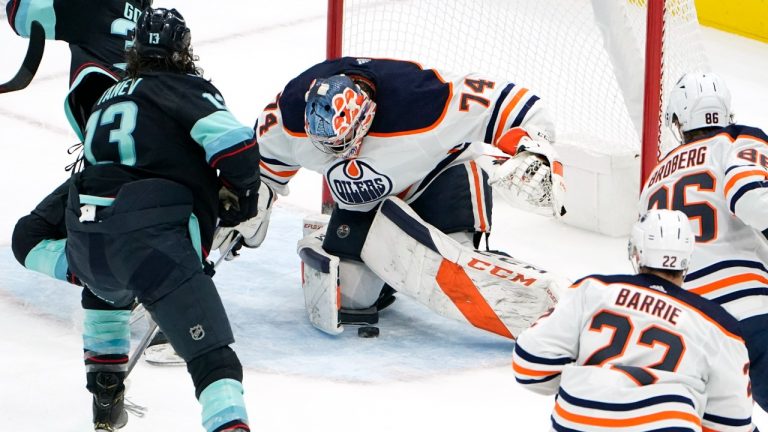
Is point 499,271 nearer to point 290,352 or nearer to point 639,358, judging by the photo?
point 290,352

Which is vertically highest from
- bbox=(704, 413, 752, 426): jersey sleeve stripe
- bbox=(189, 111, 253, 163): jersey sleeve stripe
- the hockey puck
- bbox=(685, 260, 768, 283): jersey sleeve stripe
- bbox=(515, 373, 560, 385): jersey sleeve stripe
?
bbox=(189, 111, 253, 163): jersey sleeve stripe

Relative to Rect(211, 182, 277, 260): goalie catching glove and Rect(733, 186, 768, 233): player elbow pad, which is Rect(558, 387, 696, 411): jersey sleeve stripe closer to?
Rect(733, 186, 768, 233): player elbow pad

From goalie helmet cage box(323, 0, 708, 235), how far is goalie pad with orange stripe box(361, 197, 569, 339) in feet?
2.99

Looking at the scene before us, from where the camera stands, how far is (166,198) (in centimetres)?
335

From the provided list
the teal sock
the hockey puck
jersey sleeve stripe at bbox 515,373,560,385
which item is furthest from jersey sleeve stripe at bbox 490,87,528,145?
jersey sleeve stripe at bbox 515,373,560,385

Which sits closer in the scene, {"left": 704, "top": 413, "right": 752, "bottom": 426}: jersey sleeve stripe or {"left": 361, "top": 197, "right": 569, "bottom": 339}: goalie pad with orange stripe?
{"left": 704, "top": 413, "right": 752, "bottom": 426}: jersey sleeve stripe

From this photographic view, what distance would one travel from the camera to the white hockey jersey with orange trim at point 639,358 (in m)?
2.66

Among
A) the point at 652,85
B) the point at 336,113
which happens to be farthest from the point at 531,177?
the point at 652,85

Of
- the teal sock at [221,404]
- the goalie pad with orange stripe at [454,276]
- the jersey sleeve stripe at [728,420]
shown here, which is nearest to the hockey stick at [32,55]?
the goalie pad with orange stripe at [454,276]

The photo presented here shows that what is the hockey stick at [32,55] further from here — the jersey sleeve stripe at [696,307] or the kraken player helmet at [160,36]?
the jersey sleeve stripe at [696,307]

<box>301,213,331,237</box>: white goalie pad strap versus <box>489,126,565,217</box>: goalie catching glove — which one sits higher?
<box>489,126,565,217</box>: goalie catching glove

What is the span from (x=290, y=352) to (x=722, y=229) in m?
1.48

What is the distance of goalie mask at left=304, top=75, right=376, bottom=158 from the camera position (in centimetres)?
414

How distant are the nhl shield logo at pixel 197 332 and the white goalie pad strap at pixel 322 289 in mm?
1188
